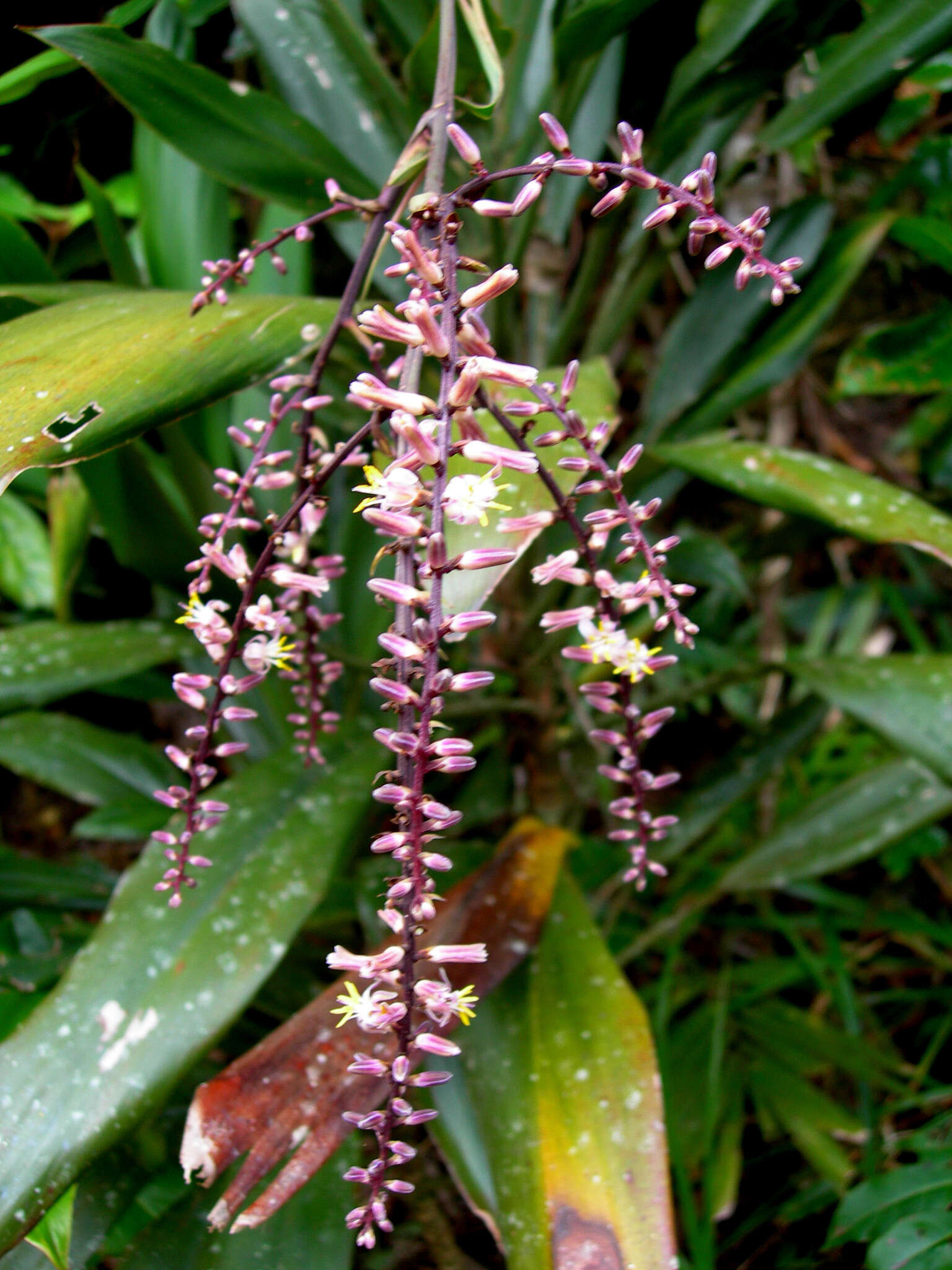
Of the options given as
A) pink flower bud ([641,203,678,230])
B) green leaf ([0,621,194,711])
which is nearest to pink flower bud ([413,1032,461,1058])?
pink flower bud ([641,203,678,230])

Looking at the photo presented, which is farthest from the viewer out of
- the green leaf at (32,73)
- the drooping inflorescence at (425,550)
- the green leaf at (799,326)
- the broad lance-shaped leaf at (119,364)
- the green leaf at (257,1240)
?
the green leaf at (799,326)

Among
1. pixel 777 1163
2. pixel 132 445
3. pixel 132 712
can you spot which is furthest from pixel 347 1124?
pixel 132 712

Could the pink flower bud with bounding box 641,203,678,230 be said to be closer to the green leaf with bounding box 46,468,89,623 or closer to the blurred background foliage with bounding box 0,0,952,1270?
the blurred background foliage with bounding box 0,0,952,1270

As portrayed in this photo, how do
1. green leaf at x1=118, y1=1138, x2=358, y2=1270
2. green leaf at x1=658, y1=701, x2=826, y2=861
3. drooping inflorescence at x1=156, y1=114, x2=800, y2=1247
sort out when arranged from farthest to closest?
green leaf at x1=658, y1=701, x2=826, y2=861 → green leaf at x1=118, y1=1138, x2=358, y2=1270 → drooping inflorescence at x1=156, y1=114, x2=800, y2=1247

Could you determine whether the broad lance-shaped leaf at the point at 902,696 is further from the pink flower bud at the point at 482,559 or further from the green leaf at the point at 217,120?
the green leaf at the point at 217,120

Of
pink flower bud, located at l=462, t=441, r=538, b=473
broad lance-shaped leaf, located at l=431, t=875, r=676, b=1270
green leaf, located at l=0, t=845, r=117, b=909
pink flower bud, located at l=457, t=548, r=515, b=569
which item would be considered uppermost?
pink flower bud, located at l=462, t=441, r=538, b=473

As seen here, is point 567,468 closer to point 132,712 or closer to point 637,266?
point 637,266

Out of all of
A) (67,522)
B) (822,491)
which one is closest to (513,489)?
(822,491)

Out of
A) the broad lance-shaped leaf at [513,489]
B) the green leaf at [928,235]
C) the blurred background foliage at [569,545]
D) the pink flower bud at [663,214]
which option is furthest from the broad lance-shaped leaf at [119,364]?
the green leaf at [928,235]
